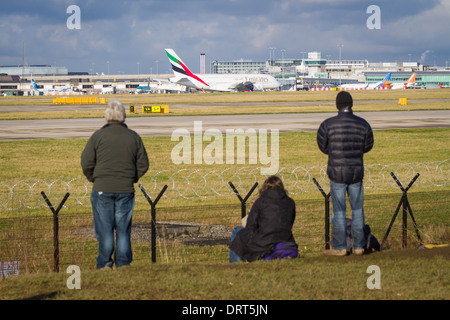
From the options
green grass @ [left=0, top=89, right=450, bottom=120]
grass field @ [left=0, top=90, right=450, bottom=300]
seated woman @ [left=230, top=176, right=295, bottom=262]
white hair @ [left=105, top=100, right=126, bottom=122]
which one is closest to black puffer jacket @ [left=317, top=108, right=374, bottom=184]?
seated woman @ [left=230, top=176, right=295, bottom=262]

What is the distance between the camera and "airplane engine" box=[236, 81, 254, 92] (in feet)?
476

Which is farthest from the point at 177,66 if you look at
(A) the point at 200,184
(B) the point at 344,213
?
(B) the point at 344,213

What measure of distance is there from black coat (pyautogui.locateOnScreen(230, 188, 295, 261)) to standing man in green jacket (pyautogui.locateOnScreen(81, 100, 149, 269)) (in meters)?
1.85

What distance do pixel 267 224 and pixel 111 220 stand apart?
2.40 meters

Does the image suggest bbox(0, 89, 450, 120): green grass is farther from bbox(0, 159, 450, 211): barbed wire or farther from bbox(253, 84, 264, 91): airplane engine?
bbox(253, 84, 264, 91): airplane engine

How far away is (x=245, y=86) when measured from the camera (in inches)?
5787

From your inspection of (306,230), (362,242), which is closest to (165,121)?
(306,230)

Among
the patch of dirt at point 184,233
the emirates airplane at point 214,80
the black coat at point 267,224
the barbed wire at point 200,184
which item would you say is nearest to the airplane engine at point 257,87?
the emirates airplane at point 214,80

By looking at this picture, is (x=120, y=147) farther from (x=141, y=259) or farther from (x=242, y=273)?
(x=141, y=259)

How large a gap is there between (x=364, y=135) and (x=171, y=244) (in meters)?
5.72

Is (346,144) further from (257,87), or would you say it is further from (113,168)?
(257,87)

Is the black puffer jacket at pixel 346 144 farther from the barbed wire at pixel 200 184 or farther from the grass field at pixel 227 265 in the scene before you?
the barbed wire at pixel 200 184

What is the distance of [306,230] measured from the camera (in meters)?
14.2

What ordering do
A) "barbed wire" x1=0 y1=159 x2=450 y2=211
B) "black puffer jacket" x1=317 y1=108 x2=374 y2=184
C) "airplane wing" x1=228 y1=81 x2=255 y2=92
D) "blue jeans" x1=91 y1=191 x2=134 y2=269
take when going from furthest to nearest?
"airplane wing" x1=228 y1=81 x2=255 y2=92, "barbed wire" x1=0 y1=159 x2=450 y2=211, "black puffer jacket" x1=317 y1=108 x2=374 y2=184, "blue jeans" x1=91 y1=191 x2=134 y2=269
